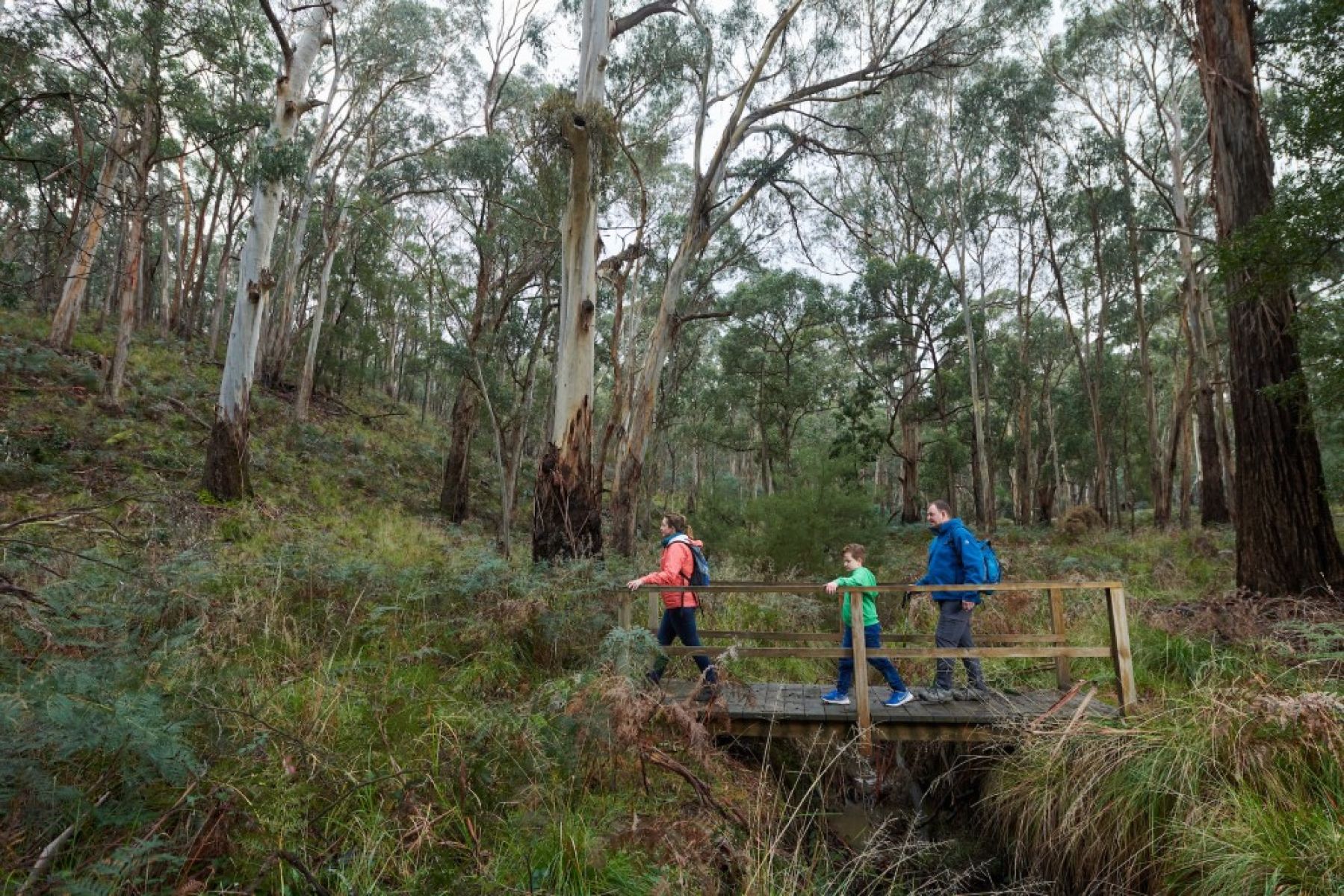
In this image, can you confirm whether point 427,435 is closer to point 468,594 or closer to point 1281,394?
point 468,594

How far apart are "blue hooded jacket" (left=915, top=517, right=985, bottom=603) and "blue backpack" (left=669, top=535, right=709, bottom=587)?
29 centimetres

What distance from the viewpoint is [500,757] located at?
11.0 ft

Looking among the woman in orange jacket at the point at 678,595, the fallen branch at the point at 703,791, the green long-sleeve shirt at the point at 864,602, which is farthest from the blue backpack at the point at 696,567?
the fallen branch at the point at 703,791

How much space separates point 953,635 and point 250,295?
1102 cm

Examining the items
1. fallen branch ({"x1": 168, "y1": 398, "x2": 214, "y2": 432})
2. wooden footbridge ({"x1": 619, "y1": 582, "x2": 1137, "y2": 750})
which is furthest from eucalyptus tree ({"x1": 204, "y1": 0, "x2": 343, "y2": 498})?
wooden footbridge ({"x1": 619, "y1": 582, "x2": 1137, "y2": 750})

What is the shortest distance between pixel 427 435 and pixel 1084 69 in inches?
902

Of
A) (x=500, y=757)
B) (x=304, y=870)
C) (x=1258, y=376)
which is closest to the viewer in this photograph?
(x=304, y=870)

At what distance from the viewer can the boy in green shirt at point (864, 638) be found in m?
4.98

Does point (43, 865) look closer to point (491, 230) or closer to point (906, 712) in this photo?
point (906, 712)

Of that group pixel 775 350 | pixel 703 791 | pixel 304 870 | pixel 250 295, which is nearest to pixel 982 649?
pixel 703 791

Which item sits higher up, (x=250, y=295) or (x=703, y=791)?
(x=250, y=295)

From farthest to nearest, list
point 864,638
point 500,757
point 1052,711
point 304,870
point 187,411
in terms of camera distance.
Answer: point 187,411
point 864,638
point 1052,711
point 500,757
point 304,870

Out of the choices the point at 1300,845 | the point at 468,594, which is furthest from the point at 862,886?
the point at 468,594

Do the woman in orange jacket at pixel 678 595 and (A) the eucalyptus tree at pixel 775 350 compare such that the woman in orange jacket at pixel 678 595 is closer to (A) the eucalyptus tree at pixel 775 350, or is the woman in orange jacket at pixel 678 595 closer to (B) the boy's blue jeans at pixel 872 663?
(B) the boy's blue jeans at pixel 872 663
